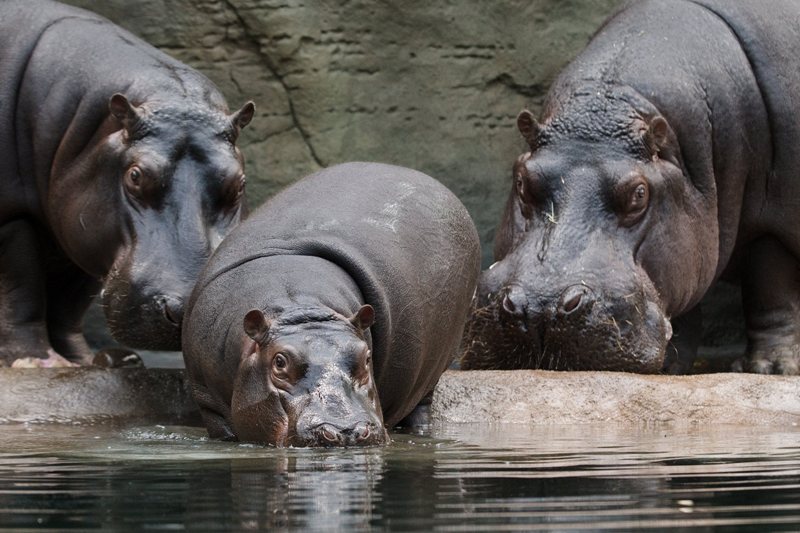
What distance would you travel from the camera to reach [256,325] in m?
5.79

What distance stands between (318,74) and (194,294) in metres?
4.65

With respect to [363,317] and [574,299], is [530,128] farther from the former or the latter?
[363,317]

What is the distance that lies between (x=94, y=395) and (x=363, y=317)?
1.99 m

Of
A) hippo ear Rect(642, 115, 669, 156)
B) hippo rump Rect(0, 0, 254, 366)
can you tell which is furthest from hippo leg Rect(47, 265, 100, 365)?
hippo ear Rect(642, 115, 669, 156)

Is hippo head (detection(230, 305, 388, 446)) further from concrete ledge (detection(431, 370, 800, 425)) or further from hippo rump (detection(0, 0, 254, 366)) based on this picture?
hippo rump (detection(0, 0, 254, 366))

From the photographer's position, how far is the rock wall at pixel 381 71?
10914 millimetres

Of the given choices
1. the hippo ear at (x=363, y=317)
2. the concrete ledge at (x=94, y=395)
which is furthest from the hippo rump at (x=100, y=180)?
the hippo ear at (x=363, y=317)


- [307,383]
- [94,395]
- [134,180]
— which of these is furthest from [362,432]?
[134,180]

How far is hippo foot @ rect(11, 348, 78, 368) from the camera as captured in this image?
834cm

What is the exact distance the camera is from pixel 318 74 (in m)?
11.0

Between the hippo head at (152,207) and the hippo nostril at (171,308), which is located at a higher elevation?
the hippo head at (152,207)

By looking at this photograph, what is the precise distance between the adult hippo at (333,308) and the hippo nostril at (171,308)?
91 centimetres

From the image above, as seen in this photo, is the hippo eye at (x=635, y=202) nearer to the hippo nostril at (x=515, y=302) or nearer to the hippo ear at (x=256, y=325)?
the hippo nostril at (x=515, y=302)

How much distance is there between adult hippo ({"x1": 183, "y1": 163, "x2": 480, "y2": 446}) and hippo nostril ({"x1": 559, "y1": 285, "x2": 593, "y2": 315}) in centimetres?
72
